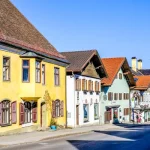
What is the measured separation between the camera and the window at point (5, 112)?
76.1ft

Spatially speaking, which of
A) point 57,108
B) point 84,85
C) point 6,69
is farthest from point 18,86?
point 84,85

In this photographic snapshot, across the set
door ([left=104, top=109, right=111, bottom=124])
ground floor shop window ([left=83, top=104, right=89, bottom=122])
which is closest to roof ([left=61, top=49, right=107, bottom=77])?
ground floor shop window ([left=83, top=104, right=89, bottom=122])

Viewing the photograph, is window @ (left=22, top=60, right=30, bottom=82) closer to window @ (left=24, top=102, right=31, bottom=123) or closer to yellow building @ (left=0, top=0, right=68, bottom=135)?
yellow building @ (left=0, top=0, right=68, bottom=135)

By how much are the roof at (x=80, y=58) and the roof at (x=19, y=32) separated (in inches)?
171

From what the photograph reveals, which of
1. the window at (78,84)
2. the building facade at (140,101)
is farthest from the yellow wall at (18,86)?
the building facade at (140,101)

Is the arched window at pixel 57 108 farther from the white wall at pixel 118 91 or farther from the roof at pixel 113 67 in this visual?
the roof at pixel 113 67

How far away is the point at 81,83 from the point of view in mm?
37656

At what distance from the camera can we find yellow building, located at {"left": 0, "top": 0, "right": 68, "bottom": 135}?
23922mm

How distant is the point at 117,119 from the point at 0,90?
30.2m

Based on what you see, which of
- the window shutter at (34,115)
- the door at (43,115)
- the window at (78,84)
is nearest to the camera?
the window shutter at (34,115)

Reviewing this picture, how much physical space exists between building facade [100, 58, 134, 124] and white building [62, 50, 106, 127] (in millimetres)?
2660

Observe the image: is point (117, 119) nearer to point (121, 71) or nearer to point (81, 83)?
point (121, 71)

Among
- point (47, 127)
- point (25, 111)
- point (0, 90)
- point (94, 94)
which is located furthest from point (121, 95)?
point (0, 90)

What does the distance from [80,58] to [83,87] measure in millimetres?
2912
